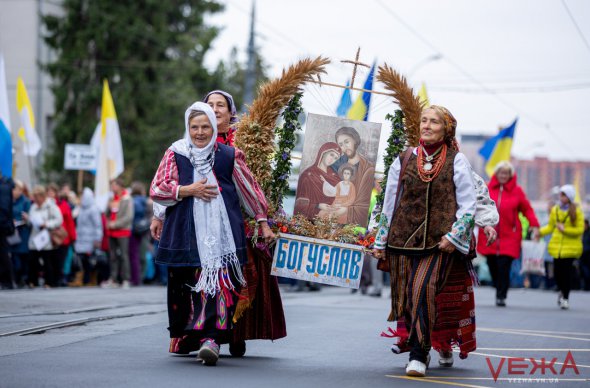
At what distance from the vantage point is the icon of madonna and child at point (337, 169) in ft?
28.7

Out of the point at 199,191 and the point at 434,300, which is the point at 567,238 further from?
the point at 199,191

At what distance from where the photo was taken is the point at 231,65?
74.2 metres

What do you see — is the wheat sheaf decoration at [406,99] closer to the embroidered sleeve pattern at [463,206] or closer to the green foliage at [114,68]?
the embroidered sleeve pattern at [463,206]

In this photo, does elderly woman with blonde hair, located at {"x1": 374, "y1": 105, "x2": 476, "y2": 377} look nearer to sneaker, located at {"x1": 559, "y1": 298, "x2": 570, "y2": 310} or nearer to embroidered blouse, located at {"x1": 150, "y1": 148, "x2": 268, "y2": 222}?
embroidered blouse, located at {"x1": 150, "y1": 148, "x2": 268, "y2": 222}

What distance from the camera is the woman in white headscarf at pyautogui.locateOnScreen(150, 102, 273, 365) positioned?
7.64m

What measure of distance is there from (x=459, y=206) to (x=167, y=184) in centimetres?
212

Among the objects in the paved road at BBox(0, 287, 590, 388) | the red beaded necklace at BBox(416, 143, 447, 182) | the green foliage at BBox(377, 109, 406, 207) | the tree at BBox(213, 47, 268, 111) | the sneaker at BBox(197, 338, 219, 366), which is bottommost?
the paved road at BBox(0, 287, 590, 388)

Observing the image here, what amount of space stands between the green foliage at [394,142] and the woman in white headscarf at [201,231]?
4.79 ft

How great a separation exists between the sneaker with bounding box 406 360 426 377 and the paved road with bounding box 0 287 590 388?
0.26 ft

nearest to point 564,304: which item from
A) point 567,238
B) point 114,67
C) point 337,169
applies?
point 567,238

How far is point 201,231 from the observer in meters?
7.66

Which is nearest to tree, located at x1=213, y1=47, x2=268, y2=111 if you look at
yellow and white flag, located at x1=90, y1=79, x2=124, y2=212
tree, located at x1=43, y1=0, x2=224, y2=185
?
tree, located at x1=43, y1=0, x2=224, y2=185

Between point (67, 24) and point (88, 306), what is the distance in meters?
29.2

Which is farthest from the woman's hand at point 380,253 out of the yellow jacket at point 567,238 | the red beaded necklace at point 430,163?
the yellow jacket at point 567,238
